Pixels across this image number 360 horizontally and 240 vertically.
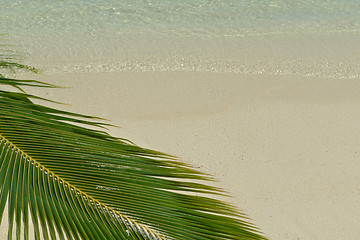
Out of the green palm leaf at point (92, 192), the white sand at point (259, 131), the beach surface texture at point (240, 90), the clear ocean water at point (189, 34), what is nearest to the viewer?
the green palm leaf at point (92, 192)

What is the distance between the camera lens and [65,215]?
1751mm

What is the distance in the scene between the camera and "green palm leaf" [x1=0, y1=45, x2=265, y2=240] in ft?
5.65

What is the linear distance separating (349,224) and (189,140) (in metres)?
2.18

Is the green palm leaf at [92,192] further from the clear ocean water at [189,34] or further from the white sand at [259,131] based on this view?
the clear ocean water at [189,34]

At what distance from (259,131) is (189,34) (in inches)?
126

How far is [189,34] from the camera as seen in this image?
8344 mm

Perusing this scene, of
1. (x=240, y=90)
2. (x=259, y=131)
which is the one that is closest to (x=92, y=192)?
(x=259, y=131)

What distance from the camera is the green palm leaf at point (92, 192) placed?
172 centimetres

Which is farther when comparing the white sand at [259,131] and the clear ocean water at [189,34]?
the clear ocean water at [189,34]

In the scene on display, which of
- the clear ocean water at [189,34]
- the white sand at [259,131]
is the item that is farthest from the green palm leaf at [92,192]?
the clear ocean water at [189,34]

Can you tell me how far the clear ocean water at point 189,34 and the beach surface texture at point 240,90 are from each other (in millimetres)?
22

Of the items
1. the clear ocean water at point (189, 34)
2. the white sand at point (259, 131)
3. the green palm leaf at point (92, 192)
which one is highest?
the clear ocean water at point (189, 34)

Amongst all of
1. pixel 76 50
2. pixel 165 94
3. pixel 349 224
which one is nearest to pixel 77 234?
pixel 349 224

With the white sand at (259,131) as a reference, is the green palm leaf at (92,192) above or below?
below
